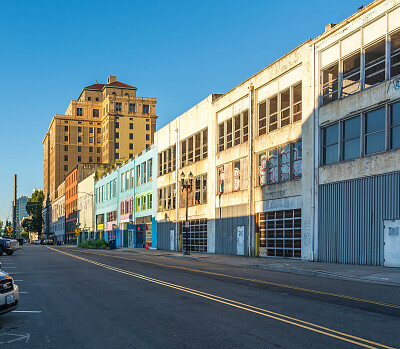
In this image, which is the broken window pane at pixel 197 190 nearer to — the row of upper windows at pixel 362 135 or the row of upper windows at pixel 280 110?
the row of upper windows at pixel 280 110

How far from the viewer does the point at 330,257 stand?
2545 cm

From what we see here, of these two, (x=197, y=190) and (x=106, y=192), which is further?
(x=106, y=192)

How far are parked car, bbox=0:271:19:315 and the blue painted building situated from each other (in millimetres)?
45431

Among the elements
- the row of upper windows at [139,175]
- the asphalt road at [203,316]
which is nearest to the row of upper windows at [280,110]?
the asphalt road at [203,316]

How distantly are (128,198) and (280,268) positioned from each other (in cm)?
4467

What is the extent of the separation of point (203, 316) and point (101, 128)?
148 m

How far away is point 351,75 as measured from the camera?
2523 centimetres

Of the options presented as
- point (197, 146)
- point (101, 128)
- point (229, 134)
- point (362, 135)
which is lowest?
point (362, 135)

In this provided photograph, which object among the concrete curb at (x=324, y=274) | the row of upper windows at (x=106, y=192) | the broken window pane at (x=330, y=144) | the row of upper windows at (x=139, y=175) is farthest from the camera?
the row of upper windows at (x=106, y=192)

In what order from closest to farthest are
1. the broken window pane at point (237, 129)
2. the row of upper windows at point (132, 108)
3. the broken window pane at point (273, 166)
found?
the broken window pane at point (273, 166)
the broken window pane at point (237, 129)
the row of upper windows at point (132, 108)

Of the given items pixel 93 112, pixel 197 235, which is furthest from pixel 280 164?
pixel 93 112

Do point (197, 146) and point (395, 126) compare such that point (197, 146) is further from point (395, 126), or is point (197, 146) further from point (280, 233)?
point (395, 126)

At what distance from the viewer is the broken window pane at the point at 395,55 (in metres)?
22.2

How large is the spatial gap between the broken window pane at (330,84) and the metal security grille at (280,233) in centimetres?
660
